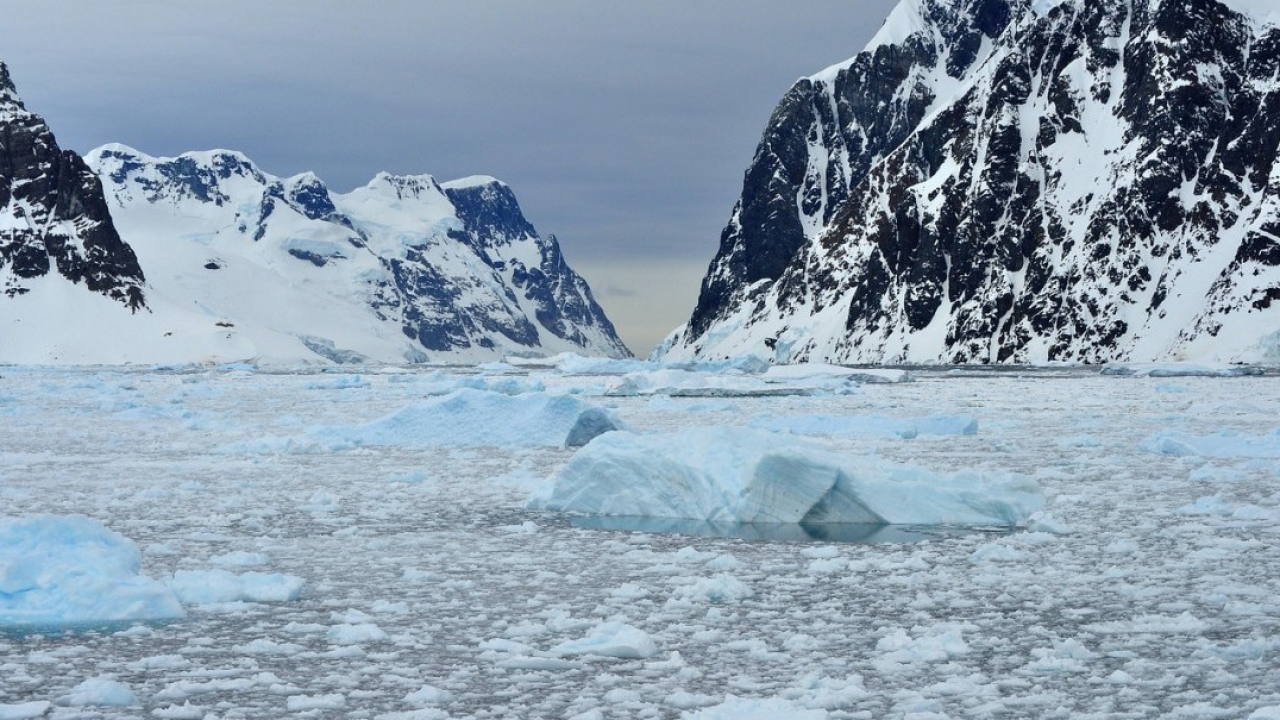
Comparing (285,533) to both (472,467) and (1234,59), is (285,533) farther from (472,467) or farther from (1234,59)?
(1234,59)

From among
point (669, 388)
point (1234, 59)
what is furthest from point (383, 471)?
point (1234, 59)

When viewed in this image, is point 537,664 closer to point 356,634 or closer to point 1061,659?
point 356,634

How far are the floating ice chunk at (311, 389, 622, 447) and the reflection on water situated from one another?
11.7 metres

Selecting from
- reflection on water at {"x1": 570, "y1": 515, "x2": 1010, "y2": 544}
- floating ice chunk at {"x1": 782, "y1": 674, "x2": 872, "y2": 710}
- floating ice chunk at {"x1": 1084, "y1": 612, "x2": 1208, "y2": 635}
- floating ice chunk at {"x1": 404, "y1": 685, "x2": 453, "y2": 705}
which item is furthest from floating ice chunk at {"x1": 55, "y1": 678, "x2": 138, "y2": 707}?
reflection on water at {"x1": 570, "y1": 515, "x2": 1010, "y2": 544}

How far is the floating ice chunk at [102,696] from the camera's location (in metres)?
8.57

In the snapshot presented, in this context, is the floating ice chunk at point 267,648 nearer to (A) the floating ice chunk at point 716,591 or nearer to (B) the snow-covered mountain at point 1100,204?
(A) the floating ice chunk at point 716,591

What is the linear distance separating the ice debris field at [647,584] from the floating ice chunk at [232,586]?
0.13ft

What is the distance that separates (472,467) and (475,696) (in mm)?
16856

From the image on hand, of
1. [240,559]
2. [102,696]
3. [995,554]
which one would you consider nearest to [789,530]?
[995,554]

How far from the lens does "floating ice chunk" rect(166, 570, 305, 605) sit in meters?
12.2

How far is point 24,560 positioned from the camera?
475 inches

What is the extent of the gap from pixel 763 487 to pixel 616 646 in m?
8.05

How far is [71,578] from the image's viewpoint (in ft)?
38.9

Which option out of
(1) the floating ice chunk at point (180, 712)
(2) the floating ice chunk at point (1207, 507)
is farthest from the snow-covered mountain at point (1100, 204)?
(1) the floating ice chunk at point (180, 712)
